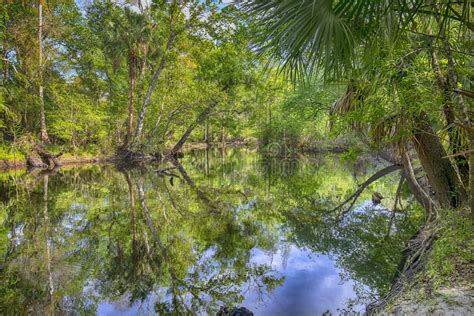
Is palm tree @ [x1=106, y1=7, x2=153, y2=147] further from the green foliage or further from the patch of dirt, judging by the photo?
the patch of dirt

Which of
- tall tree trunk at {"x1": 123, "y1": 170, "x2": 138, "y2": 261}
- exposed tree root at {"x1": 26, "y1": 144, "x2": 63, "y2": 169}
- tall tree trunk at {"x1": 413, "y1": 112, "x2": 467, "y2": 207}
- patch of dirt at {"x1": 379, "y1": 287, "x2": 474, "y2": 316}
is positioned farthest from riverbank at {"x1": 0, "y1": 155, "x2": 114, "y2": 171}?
patch of dirt at {"x1": 379, "y1": 287, "x2": 474, "y2": 316}

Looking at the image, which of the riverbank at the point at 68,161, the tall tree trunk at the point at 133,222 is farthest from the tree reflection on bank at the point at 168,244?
the riverbank at the point at 68,161

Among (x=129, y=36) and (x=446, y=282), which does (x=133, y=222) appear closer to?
(x=446, y=282)

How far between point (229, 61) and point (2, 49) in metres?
14.2

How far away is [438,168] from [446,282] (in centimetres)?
258

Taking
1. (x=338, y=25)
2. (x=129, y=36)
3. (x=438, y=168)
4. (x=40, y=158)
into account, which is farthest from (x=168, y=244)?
(x=129, y=36)

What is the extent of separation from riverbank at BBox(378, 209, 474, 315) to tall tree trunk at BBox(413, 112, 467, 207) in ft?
2.93

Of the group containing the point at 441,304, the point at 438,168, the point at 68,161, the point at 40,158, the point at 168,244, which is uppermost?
the point at 438,168

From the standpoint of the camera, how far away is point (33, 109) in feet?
69.9

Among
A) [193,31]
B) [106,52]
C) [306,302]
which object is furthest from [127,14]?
[306,302]

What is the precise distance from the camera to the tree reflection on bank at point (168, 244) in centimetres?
380

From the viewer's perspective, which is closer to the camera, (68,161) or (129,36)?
(129,36)

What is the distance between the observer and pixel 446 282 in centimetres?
253

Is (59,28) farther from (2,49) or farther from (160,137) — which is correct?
(160,137)
